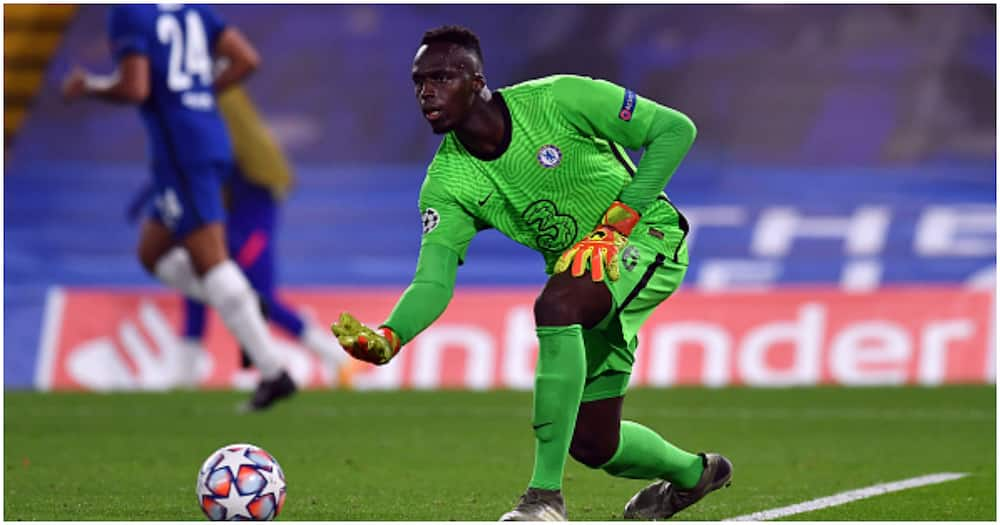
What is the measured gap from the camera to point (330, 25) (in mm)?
15508

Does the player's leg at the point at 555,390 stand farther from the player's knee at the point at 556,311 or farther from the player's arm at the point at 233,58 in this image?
the player's arm at the point at 233,58

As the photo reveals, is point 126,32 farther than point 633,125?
Yes

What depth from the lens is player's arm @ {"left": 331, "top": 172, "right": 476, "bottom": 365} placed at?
228 inches

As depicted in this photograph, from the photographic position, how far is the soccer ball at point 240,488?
5.70 metres

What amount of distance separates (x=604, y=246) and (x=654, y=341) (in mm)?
8228

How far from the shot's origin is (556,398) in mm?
5582

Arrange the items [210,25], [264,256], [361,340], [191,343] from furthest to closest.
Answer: [264,256] < [191,343] < [210,25] < [361,340]

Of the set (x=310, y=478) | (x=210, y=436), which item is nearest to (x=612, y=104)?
(x=310, y=478)

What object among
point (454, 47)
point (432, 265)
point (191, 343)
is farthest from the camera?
point (191, 343)

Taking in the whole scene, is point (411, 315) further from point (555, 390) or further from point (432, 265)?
point (555, 390)

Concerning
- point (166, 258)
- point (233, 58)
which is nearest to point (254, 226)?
point (166, 258)

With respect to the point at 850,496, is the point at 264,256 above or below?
above

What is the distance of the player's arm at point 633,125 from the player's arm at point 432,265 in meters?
0.49

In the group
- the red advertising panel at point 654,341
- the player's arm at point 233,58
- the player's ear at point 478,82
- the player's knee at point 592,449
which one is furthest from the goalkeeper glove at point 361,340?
the red advertising panel at point 654,341
